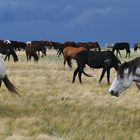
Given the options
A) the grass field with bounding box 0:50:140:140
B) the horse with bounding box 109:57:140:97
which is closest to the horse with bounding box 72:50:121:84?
the grass field with bounding box 0:50:140:140

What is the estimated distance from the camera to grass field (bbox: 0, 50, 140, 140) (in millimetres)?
9172

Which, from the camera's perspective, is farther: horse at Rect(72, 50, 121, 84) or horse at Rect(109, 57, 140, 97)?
horse at Rect(72, 50, 121, 84)

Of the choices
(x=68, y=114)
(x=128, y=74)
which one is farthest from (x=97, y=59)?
(x=128, y=74)

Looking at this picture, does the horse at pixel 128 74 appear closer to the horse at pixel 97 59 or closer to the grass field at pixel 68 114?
the grass field at pixel 68 114

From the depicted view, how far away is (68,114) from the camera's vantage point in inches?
460

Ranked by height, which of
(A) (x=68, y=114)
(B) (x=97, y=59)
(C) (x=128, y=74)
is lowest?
(A) (x=68, y=114)

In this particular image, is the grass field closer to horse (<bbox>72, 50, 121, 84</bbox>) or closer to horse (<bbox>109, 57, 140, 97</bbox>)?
horse (<bbox>109, 57, 140, 97</bbox>)

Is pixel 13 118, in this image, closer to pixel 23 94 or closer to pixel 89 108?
pixel 89 108

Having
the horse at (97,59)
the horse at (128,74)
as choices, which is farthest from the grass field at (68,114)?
the horse at (97,59)

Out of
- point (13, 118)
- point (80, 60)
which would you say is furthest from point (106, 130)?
point (80, 60)

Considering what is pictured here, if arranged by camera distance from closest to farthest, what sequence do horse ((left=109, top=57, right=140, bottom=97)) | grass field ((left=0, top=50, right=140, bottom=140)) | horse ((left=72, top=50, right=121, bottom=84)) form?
grass field ((left=0, top=50, right=140, bottom=140)) → horse ((left=109, top=57, right=140, bottom=97)) → horse ((left=72, top=50, right=121, bottom=84))

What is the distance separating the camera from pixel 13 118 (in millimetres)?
10750

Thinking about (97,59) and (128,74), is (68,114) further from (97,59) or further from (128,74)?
(97,59)

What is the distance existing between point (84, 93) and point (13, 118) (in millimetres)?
5721
